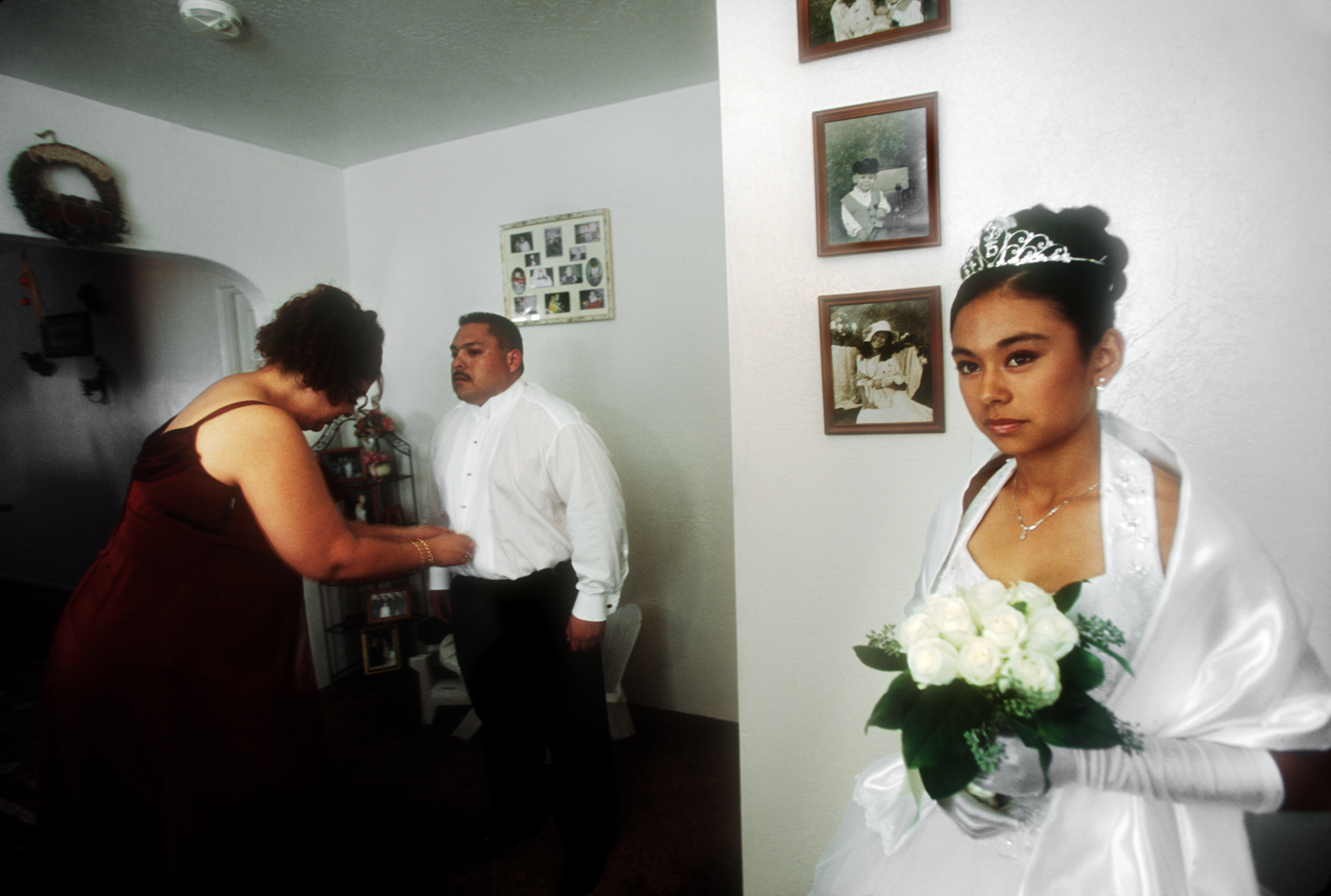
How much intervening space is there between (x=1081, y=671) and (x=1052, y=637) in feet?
0.32

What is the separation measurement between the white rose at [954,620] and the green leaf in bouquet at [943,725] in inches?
2.7

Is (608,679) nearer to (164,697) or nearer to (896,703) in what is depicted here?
(164,697)

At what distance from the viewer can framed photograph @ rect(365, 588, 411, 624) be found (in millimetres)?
3191

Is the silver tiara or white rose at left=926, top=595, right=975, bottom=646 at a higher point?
the silver tiara

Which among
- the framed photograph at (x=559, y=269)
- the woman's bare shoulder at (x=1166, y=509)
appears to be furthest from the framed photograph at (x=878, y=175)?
the framed photograph at (x=559, y=269)

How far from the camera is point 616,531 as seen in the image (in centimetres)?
200

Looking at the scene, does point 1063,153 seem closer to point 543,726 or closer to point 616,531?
point 616,531

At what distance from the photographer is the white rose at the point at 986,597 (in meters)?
0.78

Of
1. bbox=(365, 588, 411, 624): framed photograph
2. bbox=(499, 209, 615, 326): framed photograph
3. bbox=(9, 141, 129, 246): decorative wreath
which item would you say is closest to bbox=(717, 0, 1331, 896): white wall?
bbox=(499, 209, 615, 326): framed photograph

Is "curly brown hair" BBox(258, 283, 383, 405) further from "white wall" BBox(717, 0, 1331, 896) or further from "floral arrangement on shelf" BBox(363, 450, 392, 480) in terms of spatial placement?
"floral arrangement on shelf" BBox(363, 450, 392, 480)

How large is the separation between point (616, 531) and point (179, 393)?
136 inches

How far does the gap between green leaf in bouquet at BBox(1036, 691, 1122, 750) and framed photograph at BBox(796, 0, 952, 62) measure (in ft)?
3.89

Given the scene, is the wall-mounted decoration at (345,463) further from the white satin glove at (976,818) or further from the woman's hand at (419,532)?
the white satin glove at (976,818)

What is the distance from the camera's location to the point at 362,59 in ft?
7.65
